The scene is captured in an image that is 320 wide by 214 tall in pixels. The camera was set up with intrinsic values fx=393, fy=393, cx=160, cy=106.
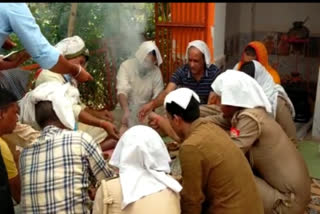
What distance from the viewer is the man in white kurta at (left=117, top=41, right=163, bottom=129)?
4.20 m

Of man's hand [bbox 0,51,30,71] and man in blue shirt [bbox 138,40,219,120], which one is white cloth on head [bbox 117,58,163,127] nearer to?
man in blue shirt [bbox 138,40,219,120]

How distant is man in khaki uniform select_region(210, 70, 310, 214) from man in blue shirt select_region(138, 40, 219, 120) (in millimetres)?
1253

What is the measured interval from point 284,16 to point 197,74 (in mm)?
2881

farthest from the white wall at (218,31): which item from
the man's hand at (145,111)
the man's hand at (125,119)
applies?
the man's hand at (125,119)

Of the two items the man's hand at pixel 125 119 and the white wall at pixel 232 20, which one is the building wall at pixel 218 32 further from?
the man's hand at pixel 125 119

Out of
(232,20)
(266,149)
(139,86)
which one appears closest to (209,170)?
(266,149)

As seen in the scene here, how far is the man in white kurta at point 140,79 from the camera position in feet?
13.8

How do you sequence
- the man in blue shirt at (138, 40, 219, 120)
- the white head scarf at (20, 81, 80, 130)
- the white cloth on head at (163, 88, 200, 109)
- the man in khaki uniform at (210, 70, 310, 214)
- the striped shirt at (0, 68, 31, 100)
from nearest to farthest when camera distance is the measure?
the white head scarf at (20, 81, 80, 130)
the white cloth on head at (163, 88, 200, 109)
the man in khaki uniform at (210, 70, 310, 214)
the striped shirt at (0, 68, 31, 100)
the man in blue shirt at (138, 40, 219, 120)

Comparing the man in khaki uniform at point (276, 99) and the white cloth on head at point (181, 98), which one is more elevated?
the white cloth on head at point (181, 98)

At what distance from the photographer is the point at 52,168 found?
1.89m

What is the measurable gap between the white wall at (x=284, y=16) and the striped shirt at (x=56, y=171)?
16.3 ft

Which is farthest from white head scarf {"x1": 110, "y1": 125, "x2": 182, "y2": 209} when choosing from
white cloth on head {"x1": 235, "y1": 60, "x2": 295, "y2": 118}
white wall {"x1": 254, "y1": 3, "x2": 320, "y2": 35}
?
white wall {"x1": 254, "y1": 3, "x2": 320, "y2": 35}


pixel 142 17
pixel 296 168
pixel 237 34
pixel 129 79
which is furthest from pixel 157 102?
pixel 237 34

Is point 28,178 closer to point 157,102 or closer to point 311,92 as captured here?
point 157,102
